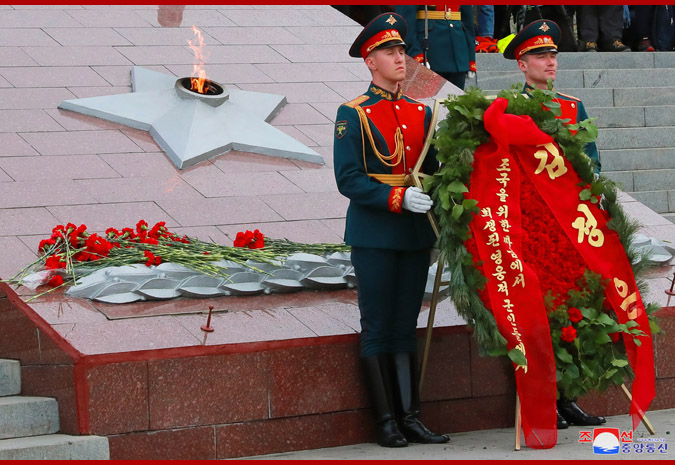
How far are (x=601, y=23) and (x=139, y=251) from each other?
763 centimetres

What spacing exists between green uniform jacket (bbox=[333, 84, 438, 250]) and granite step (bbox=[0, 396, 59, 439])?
1.59m

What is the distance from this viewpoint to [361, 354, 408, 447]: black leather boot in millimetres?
5547

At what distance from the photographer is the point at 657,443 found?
547 cm

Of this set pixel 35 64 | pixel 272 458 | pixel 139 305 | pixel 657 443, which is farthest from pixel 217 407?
pixel 35 64

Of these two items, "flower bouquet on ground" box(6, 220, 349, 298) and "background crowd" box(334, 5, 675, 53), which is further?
"background crowd" box(334, 5, 675, 53)

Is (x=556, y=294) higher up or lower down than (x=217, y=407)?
higher up

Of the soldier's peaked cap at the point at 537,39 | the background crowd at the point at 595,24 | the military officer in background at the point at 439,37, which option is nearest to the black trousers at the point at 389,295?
the soldier's peaked cap at the point at 537,39

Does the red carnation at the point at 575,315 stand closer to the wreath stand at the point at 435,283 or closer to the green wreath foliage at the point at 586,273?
the green wreath foliage at the point at 586,273

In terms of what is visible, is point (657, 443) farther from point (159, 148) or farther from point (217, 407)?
point (159, 148)

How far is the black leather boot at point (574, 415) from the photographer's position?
6090mm

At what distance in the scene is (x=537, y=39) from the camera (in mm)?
6625

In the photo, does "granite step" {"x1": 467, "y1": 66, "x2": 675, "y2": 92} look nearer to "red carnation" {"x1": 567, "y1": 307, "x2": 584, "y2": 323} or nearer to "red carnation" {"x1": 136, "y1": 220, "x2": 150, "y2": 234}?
"red carnation" {"x1": 136, "y1": 220, "x2": 150, "y2": 234}

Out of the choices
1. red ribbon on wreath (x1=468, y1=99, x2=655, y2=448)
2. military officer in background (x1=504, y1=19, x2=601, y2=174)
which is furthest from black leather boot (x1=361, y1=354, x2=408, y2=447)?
military officer in background (x1=504, y1=19, x2=601, y2=174)

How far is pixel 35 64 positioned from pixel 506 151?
14.8 feet
